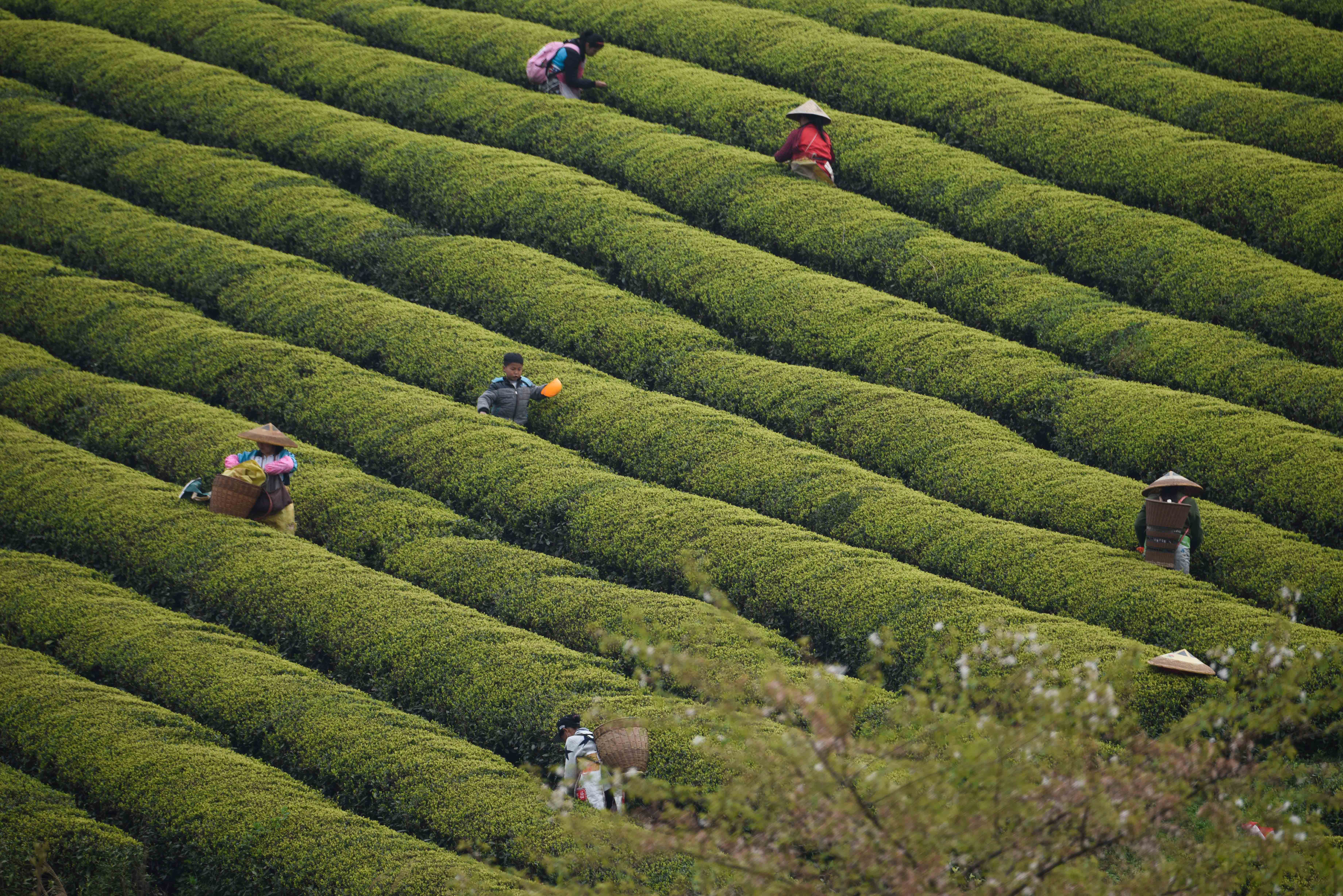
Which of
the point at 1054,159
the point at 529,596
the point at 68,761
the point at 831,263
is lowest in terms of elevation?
the point at 68,761

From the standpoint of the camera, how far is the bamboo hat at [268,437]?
→ 12648mm

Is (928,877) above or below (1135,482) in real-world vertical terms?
below

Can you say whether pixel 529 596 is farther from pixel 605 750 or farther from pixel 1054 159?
pixel 1054 159

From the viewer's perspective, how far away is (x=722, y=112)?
1986 centimetres

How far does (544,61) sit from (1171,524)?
46.0 ft

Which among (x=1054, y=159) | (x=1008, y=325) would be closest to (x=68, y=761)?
(x=1008, y=325)

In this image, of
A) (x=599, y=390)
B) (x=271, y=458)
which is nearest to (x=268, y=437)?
(x=271, y=458)

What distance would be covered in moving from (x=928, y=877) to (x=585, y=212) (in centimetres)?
1398

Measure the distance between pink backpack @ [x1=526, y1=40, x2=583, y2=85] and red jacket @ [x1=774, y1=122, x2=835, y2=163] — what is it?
A: 182 inches

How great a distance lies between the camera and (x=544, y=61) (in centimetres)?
2031

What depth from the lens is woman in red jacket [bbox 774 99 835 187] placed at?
710 inches

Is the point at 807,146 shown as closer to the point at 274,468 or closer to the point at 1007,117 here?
the point at 1007,117

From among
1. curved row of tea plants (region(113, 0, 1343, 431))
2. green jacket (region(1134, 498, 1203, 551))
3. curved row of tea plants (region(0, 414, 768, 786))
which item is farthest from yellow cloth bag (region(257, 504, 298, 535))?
green jacket (region(1134, 498, 1203, 551))

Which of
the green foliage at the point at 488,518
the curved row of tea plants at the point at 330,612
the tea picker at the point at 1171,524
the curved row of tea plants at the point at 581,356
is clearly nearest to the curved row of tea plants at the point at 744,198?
the curved row of tea plants at the point at 581,356
